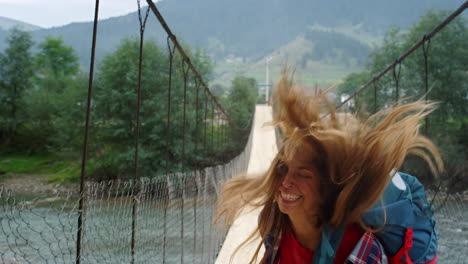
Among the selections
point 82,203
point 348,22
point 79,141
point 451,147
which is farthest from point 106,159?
point 348,22

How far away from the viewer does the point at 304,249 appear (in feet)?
3.89

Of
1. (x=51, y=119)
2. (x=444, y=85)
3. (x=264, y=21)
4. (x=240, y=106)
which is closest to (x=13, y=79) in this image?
(x=51, y=119)

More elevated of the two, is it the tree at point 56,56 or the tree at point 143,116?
the tree at point 56,56

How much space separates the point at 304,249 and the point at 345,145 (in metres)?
0.27

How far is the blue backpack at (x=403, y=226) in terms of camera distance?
3.31ft

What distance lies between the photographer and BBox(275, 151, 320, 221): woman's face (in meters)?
1.10

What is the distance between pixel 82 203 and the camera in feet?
4.11

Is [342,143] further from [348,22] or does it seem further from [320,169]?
[348,22]

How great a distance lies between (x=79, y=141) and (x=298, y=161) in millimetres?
20784

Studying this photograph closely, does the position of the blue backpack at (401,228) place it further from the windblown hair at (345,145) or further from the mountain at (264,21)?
the mountain at (264,21)

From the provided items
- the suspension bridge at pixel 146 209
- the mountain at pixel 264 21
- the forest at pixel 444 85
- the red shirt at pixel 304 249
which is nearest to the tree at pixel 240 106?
the forest at pixel 444 85

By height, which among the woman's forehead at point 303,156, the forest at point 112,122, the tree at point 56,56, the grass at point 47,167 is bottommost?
the grass at point 47,167

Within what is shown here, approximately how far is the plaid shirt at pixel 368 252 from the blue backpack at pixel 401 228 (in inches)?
0.9

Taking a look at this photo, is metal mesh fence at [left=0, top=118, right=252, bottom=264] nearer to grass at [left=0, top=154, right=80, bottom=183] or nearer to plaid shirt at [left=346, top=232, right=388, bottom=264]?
plaid shirt at [left=346, top=232, right=388, bottom=264]
